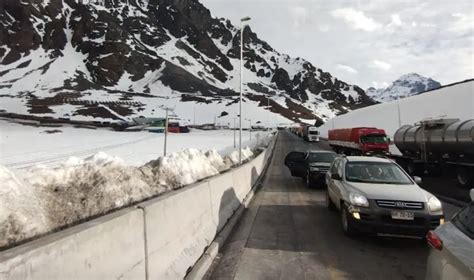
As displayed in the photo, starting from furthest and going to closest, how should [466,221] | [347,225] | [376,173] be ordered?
[376,173] → [347,225] → [466,221]

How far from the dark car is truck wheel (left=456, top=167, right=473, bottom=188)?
16.1ft

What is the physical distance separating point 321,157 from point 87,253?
56.0ft

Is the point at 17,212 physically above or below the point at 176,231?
above

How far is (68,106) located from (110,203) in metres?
167

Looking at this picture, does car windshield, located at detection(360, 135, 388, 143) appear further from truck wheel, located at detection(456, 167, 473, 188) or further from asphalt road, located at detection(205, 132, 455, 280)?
asphalt road, located at detection(205, 132, 455, 280)

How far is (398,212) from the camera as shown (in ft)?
28.4

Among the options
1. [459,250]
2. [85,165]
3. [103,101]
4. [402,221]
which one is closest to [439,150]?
[402,221]

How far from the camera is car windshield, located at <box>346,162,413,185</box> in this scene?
34.1ft

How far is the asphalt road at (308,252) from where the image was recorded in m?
7.14

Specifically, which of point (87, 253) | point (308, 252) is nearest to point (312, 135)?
point (308, 252)

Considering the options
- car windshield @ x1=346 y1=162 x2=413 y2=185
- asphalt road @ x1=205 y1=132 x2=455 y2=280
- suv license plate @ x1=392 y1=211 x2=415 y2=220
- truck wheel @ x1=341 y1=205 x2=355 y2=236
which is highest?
car windshield @ x1=346 y1=162 x2=413 y2=185

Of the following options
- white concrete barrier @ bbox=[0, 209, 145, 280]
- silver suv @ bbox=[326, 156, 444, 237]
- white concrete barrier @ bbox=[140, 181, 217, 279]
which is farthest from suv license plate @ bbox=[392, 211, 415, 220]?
white concrete barrier @ bbox=[0, 209, 145, 280]

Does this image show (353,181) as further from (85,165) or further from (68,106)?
(68,106)

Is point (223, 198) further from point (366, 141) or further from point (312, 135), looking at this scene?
point (312, 135)
